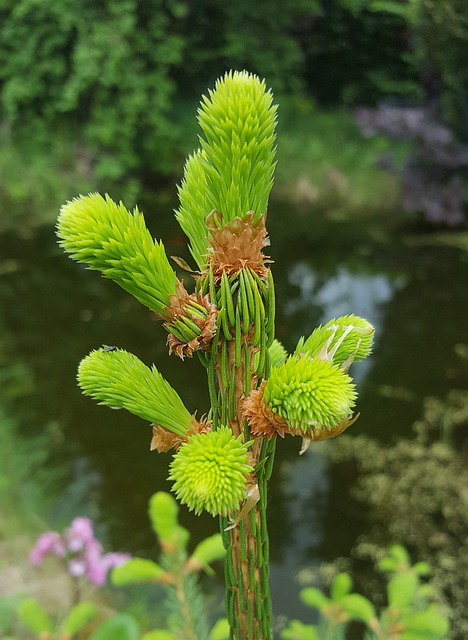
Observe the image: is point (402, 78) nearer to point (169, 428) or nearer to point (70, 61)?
point (70, 61)

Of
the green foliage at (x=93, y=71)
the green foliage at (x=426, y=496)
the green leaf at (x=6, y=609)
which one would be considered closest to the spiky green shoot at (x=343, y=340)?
the green leaf at (x=6, y=609)

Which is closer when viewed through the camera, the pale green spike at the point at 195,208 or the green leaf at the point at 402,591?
the pale green spike at the point at 195,208

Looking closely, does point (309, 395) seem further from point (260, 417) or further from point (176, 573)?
point (176, 573)

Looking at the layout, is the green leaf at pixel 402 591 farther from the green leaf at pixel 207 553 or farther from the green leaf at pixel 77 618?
the green leaf at pixel 77 618

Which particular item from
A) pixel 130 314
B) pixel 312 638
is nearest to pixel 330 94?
pixel 130 314

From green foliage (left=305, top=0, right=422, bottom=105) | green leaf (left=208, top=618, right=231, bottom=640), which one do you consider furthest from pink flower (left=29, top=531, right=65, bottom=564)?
green foliage (left=305, top=0, right=422, bottom=105)

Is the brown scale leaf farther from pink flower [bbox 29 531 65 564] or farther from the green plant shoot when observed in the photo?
pink flower [bbox 29 531 65 564]
